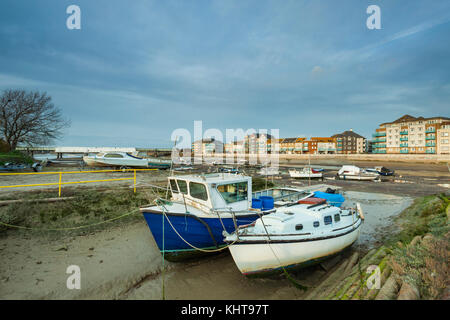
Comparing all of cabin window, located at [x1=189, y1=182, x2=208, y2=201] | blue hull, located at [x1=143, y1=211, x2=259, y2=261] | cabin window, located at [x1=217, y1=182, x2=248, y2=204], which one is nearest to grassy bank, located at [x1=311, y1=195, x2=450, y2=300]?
blue hull, located at [x1=143, y1=211, x2=259, y2=261]

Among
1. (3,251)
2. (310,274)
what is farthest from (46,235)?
(310,274)

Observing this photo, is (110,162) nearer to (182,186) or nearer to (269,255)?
(182,186)

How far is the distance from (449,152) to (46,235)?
108 m

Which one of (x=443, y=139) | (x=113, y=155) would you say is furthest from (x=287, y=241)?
(x=443, y=139)

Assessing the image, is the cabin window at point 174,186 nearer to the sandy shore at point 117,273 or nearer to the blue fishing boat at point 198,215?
the blue fishing boat at point 198,215

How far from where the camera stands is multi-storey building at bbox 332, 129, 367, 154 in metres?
114

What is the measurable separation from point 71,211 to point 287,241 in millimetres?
10697

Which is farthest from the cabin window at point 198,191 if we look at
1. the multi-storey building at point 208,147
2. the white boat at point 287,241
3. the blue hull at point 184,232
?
the multi-storey building at point 208,147

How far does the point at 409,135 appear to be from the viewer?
89.9 m

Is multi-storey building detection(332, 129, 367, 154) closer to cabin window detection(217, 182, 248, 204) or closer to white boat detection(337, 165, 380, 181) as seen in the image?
white boat detection(337, 165, 380, 181)

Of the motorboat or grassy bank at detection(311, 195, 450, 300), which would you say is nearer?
grassy bank at detection(311, 195, 450, 300)

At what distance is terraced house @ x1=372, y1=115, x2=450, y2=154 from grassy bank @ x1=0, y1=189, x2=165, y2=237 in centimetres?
10727

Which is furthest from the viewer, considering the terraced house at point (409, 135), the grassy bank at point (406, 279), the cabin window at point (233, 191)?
the terraced house at point (409, 135)

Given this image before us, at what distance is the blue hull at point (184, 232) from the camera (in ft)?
23.7
